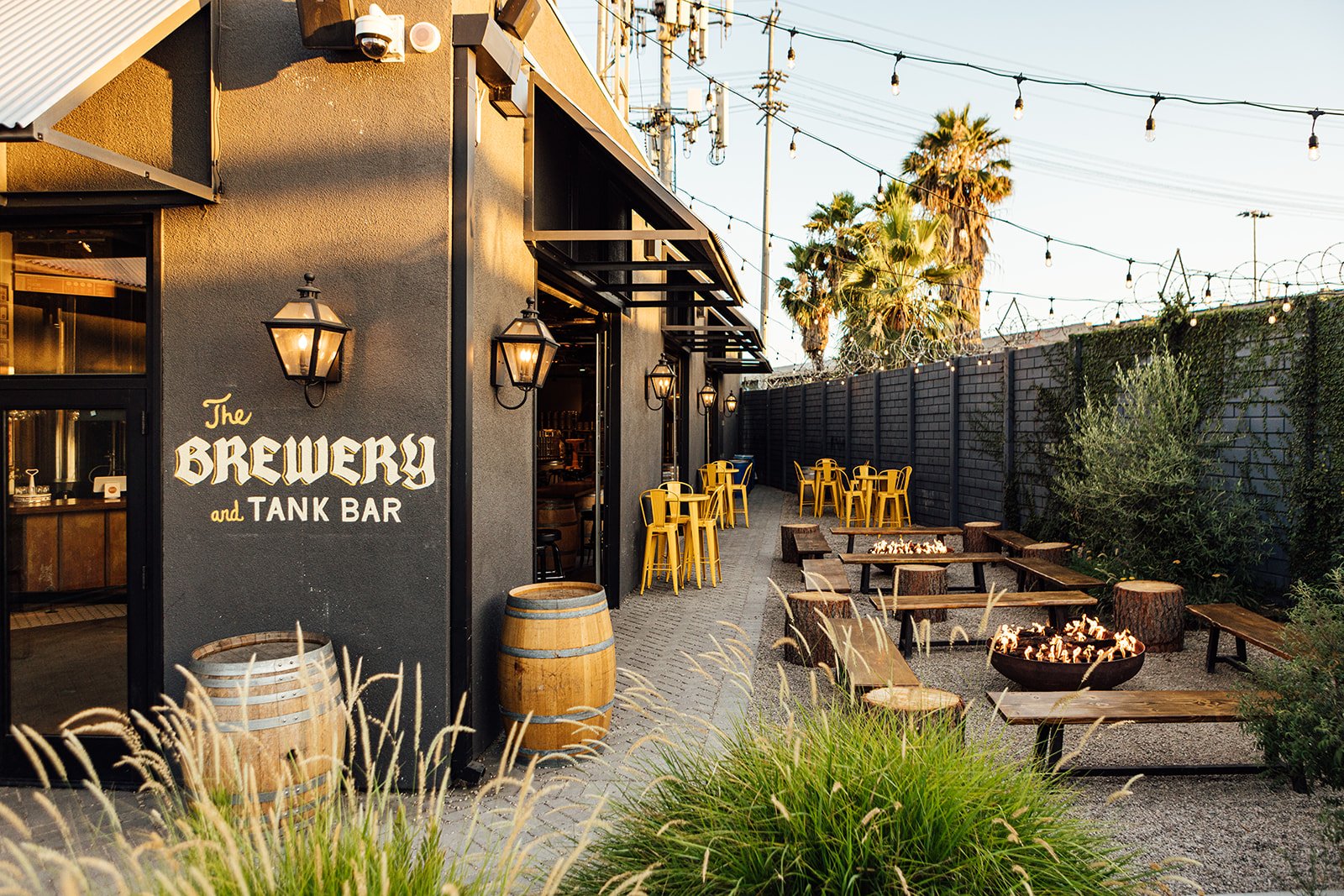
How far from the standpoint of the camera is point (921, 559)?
766cm

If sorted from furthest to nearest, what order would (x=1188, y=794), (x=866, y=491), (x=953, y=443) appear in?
(x=866, y=491) < (x=953, y=443) < (x=1188, y=794)

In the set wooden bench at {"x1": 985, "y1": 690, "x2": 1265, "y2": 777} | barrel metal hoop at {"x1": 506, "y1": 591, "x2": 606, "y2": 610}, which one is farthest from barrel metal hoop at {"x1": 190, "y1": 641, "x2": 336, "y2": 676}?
wooden bench at {"x1": 985, "y1": 690, "x2": 1265, "y2": 777}

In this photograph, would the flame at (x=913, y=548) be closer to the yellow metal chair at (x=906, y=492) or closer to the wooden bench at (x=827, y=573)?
the wooden bench at (x=827, y=573)

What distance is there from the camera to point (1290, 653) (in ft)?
12.2

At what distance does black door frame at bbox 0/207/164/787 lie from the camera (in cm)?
385

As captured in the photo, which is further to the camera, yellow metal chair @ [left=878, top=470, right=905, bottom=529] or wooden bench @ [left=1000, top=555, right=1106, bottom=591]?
yellow metal chair @ [left=878, top=470, right=905, bottom=529]

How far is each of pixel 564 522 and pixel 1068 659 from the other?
521 centimetres

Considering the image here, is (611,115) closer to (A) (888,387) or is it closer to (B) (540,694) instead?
(B) (540,694)

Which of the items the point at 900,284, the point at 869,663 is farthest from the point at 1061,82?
the point at 900,284

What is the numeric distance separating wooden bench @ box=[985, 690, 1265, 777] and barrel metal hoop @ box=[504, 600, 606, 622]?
1.81m

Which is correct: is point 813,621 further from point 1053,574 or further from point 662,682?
point 1053,574

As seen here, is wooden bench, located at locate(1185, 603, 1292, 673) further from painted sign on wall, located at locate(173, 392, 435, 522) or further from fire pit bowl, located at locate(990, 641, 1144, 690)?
painted sign on wall, located at locate(173, 392, 435, 522)

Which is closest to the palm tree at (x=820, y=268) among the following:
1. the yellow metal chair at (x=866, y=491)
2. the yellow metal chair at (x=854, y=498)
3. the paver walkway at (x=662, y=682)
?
the yellow metal chair at (x=854, y=498)

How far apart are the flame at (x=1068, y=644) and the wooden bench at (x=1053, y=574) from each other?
1355 mm
